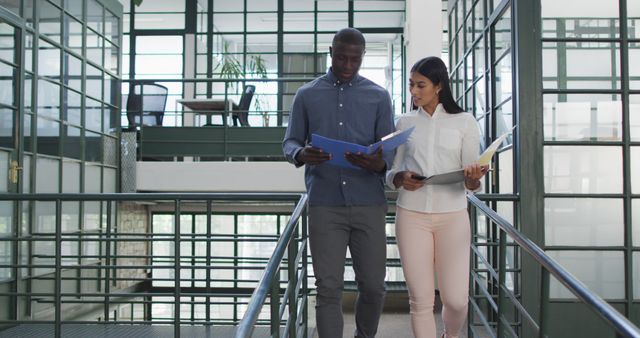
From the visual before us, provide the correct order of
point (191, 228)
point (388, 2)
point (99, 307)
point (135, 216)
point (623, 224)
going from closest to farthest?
point (623, 224) → point (99, 307) → point (135, 216) → point (191, 228) → point (388, 2)

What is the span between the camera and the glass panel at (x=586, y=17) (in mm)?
4348

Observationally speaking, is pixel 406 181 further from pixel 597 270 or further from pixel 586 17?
pixel 586 17

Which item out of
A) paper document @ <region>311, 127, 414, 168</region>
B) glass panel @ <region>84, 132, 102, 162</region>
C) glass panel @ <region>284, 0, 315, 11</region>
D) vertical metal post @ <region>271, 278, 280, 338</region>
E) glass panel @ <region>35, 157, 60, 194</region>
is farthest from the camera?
glass panel @ <region>284, 0, 315, 11</region>

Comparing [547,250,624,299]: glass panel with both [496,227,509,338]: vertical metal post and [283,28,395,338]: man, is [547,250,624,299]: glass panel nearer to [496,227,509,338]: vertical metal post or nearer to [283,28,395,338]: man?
[496,227,509,338]: vertical metal post

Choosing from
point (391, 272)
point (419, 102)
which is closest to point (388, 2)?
point (391, 272)

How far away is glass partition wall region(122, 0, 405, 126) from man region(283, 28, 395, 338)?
10.2m

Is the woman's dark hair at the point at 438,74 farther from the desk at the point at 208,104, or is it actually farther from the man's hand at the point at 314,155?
the desk at the point at 208,104

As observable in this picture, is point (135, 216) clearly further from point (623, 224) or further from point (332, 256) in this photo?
point (332, 256)

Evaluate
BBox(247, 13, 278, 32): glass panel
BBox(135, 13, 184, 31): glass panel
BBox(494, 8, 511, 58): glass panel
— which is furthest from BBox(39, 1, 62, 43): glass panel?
BBox(247, 13, 278, 32): glass panel

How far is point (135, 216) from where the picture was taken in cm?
998

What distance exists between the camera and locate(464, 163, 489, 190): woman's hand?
8.02 feet

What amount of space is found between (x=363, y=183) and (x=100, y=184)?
6268mm

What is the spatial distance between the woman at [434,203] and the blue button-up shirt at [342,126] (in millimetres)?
100

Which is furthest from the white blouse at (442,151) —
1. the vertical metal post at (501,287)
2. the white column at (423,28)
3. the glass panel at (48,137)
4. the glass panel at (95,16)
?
the white column at (423,28)
